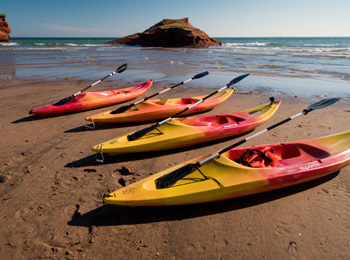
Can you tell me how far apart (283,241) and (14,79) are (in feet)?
37.9

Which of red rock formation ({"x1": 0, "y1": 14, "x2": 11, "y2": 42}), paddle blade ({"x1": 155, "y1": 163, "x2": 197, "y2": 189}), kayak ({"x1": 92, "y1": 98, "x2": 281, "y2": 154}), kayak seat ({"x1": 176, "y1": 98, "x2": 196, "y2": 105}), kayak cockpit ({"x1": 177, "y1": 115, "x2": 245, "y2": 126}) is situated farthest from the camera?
red rock formation ({"x1": 0, "y1": 14, "x2": 11, "y2": 42})

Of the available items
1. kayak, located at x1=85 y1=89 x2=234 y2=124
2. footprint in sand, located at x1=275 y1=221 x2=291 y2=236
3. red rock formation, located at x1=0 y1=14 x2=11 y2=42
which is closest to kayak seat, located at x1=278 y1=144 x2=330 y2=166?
footprint in sand, located at x1=275 y1=221 x2=291 y2=236

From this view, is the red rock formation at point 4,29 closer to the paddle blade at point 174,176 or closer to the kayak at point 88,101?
the kayak at point 88,101

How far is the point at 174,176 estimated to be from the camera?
9.21 feet

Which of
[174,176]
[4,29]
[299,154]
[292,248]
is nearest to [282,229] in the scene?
[292,248]

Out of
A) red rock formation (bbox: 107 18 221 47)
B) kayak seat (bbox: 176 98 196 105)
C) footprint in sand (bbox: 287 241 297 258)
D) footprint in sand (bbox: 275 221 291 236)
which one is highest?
red rock formation (bbox: 107 18 221 47)

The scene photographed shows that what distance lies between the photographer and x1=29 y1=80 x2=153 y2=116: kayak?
19.1 feet

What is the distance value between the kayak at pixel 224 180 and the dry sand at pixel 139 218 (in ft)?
0.72

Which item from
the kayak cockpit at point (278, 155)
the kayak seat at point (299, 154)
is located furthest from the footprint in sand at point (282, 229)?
the kayak seat at point (299, 154)

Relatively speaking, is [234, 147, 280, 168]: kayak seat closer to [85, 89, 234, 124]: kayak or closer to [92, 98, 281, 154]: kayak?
[92, 98, 281, 154]: kayak

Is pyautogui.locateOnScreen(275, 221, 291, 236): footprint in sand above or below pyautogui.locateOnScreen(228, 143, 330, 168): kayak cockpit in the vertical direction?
below

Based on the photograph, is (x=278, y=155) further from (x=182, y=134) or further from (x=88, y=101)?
(x=88, y=101)

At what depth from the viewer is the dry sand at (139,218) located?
2.28 m

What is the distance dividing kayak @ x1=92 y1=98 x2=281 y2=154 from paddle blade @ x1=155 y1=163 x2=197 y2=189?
46.3 inches
